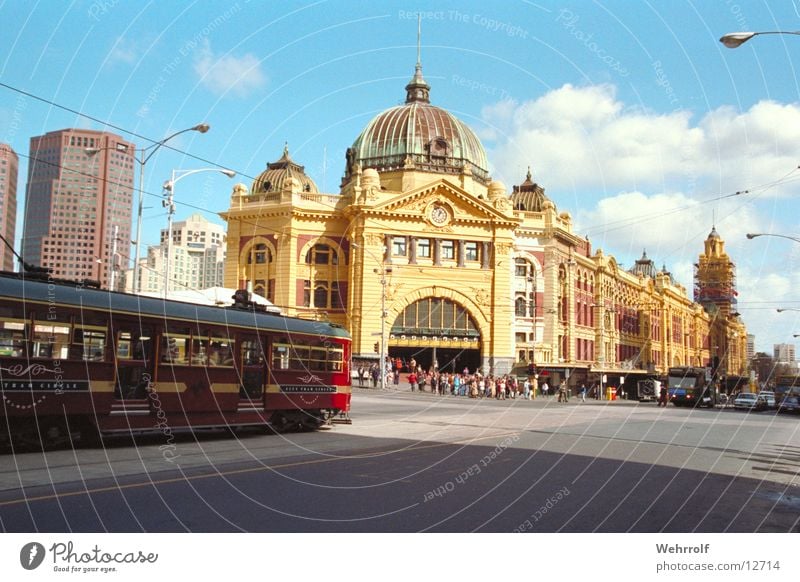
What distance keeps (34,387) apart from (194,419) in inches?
173

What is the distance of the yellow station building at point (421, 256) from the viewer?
234 feet

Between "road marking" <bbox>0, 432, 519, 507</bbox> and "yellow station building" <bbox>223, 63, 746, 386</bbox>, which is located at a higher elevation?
"yellow station building" <bbox>223, 63, 746, 386</bbox>

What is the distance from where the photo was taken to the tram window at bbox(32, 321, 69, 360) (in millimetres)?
15547

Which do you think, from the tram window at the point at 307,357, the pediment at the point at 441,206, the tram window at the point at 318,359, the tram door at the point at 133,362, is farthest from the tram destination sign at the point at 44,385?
the pediment at the point at 441,206

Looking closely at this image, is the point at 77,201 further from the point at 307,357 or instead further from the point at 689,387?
the point at 689,387

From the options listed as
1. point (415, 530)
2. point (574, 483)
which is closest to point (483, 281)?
point (574, 483)

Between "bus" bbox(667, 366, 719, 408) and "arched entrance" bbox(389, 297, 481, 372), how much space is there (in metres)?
18.2

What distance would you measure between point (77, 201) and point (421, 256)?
→ 46.3 meters

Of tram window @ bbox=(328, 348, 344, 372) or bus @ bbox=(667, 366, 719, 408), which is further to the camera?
bus @ bbox=(667, 366, 719, 408)

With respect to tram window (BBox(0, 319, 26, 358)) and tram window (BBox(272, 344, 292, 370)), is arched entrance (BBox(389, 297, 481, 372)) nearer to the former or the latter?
tram window (BBox(272, 344, 292, 370))

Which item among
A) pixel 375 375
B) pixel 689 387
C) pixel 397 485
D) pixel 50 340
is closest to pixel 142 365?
pixel 50 340

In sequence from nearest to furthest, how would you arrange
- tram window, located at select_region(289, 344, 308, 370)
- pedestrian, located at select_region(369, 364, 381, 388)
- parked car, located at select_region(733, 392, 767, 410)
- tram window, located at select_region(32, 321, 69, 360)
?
tram window, located at select_region(32, 321, 69, 360) < tram window, located at select_region(289, 344, 308, 370) < parked car, located at select_region(733, 392, 767, 410) < pedestrian, located at select_region(369, 364, 381, 388)

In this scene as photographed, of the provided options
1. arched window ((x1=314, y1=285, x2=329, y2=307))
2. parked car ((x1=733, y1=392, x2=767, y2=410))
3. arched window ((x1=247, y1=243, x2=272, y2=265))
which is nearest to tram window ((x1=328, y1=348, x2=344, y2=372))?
parked car ((x1=733, y1=392, x2=767, y2=410))

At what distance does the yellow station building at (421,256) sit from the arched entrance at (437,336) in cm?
11
